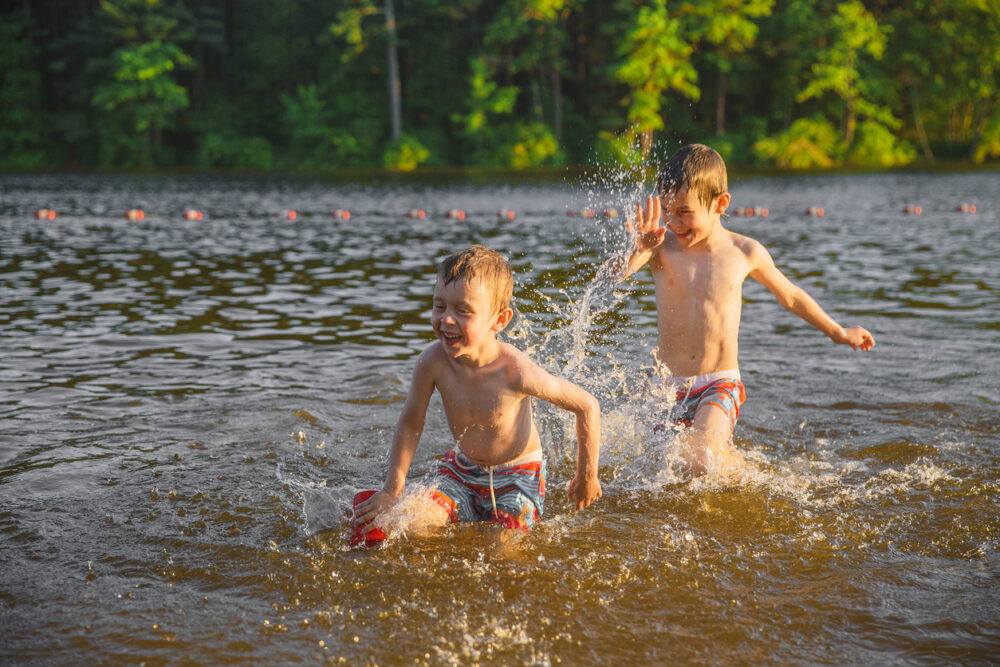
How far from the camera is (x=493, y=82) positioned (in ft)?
164

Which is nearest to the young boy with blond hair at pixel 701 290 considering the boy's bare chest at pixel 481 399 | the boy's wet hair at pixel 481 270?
the boy's bare chest at pixel 481 399

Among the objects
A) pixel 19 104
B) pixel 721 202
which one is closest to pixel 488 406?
pixel 721 202

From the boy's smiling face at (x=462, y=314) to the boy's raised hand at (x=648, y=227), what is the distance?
1599 mm

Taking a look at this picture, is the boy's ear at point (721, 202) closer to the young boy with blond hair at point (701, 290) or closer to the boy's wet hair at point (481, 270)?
the young boy with blond hair at point (701, 290)

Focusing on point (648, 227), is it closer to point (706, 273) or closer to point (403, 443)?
point (706, 273)

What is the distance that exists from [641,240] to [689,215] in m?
0.33

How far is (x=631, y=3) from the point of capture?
46.8 metres

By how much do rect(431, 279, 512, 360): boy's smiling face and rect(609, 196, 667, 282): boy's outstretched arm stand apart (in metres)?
1.56

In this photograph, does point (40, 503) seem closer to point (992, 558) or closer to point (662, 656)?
point (662, 656)

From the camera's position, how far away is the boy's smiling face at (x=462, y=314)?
358 cm

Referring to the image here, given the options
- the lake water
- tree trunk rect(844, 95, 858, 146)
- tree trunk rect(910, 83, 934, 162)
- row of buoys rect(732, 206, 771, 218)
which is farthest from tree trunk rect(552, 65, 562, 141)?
the lake water

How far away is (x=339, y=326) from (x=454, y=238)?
26.6 ft

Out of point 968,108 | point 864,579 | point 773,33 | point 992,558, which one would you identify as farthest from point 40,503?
point 968,108

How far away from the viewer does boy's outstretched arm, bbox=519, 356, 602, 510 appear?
3.85m
